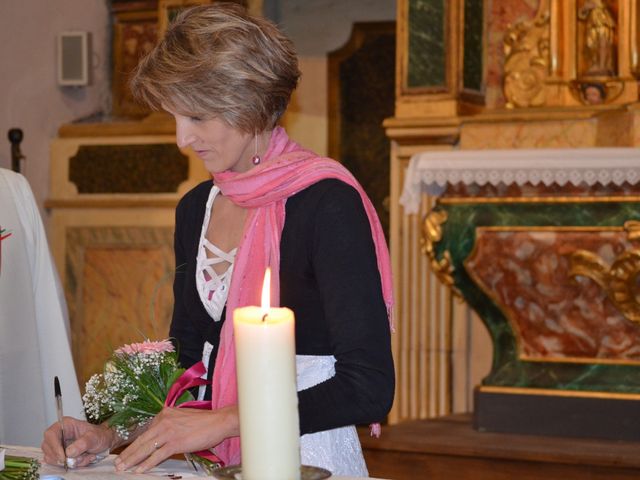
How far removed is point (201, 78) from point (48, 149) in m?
6.46

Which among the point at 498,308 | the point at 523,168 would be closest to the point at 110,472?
the point at 523,168

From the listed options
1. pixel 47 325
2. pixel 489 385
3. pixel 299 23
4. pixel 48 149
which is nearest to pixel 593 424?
pixel 489 385

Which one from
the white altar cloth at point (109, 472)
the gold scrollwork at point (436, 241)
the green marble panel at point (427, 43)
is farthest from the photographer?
the green marble panel at point (427, 43)

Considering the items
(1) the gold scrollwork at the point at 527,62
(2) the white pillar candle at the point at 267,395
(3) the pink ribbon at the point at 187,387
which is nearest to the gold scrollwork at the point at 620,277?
(1) the gold scrollwork at the point at 527,62

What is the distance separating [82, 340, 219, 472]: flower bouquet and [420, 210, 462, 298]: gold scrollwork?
13.5 ft

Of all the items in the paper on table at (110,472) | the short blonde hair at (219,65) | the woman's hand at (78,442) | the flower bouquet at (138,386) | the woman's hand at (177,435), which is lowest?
the paper on table at (110,472)

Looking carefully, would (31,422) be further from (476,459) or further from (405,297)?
(405,297)

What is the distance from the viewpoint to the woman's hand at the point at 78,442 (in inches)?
72.8

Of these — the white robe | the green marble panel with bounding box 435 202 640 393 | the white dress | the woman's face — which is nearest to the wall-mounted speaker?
the green marble panel with bounding box 435 202 640 393

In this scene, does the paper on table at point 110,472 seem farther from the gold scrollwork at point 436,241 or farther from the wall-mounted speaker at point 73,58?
the wall-mounted speaker at point 73,58

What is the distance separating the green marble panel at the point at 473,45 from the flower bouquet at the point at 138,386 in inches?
201

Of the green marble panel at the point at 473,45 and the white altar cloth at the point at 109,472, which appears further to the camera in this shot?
the green marble panel at the point at 473,45

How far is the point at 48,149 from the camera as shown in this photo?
27.1ft

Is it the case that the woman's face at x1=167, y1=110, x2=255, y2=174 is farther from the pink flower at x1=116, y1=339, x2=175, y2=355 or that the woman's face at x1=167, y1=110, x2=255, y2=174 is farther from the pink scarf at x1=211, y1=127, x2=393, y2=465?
the pink flower at x1=116, y1=339, x2=175, y2=355
